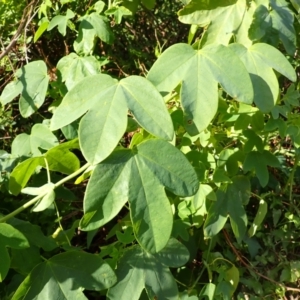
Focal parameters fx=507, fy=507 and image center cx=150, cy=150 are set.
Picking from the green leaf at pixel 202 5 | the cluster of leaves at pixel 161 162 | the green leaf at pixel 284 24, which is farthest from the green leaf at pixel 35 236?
the green leaf at pixel 284 24

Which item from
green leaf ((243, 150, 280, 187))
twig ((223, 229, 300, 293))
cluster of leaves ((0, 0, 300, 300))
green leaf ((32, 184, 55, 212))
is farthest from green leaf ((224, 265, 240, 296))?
green leaf ((32, 184, 55, 212))

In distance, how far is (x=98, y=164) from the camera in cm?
103

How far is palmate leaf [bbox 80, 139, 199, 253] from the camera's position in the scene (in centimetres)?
105

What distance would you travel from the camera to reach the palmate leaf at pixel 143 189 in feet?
3.43

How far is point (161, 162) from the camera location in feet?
3.49

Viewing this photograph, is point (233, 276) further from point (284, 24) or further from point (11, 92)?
point (11, 92)

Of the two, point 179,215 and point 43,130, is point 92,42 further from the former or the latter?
point 179,215

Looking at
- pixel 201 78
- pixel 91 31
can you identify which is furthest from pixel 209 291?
pixel 91 31

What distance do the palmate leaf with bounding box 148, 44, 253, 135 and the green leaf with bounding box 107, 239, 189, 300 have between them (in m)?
0.42

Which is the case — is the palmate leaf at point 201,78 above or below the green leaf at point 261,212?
above

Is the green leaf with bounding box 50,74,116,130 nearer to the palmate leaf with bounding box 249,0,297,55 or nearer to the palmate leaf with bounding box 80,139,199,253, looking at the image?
the palmate leaf with bounding box 80,139,199,253

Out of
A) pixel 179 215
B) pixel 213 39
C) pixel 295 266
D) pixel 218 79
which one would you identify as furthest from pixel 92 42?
pixel 295 266

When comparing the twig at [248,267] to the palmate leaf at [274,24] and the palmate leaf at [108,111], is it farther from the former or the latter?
the palmate leaf at [108,111]

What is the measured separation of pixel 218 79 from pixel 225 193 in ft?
1.79
